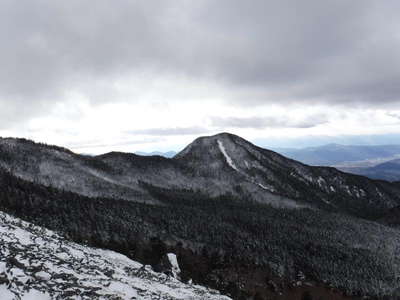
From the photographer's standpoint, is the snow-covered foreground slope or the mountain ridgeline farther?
the mountain ridgeline

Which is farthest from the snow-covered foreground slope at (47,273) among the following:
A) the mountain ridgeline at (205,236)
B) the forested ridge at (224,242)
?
the forested ridge at (224,242)

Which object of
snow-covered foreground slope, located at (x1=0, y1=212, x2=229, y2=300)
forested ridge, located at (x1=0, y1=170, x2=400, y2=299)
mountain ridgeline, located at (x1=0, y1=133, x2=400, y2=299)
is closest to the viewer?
snow-covered foreground slope, located at (x1=0, y1=212, x2=229, y2=300)

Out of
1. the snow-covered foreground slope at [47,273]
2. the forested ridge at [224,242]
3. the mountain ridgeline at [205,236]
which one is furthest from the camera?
the mountain ridgeline at [205,236]

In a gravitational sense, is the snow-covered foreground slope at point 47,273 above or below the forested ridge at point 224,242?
above

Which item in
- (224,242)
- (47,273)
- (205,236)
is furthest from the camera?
(205,236)

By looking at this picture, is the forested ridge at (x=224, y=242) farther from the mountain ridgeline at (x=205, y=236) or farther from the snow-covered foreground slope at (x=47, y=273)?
the snow-covered foreground slope at (x=47, y=273)

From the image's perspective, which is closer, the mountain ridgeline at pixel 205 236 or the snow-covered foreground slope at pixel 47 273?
the snow-covered foreground slope at pixel 47 273

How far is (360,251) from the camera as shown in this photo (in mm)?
170750

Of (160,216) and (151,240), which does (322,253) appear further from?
(151,240)

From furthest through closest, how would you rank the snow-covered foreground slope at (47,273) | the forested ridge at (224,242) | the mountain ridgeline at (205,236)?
the mountain ridgeline at (205,236) < the forested ridge at (224,242) < the snow-covered foreground slope at (47,273)

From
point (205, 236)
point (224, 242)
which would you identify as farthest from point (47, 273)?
point (224, 242)

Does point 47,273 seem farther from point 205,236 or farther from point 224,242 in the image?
point 224,242

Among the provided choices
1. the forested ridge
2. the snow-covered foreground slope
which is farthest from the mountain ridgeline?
the snow-covered foreground slope

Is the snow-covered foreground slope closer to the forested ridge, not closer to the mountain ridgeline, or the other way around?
the mountain ridgeline
